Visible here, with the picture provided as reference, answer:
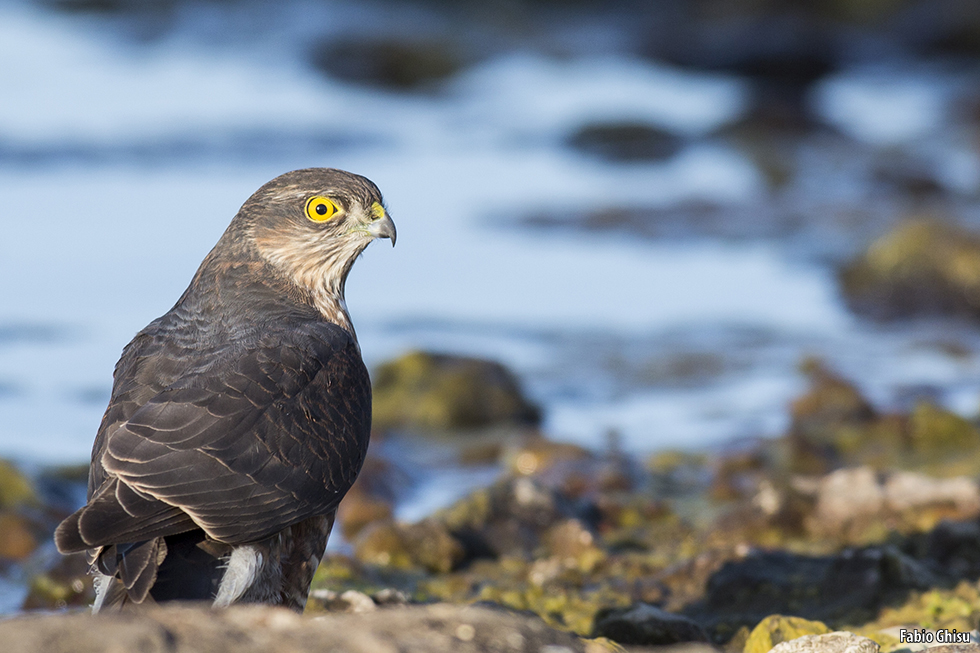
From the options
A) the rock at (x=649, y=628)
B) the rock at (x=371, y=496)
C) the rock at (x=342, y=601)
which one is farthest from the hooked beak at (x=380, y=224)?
the rock at (x=371, y=496)

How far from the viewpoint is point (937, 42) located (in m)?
24.7

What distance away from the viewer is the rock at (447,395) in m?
8.79

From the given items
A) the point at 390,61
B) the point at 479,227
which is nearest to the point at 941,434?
the point at 479,227

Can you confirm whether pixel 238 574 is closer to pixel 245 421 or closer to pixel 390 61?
pixel 245 421

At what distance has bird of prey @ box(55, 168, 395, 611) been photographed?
392 centimetres

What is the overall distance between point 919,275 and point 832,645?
8644 mm

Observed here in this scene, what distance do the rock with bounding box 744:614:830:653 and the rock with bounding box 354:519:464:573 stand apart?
2.09 meters

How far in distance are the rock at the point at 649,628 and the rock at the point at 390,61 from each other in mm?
18781

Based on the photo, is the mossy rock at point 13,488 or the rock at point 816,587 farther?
the mossy rock at point 13,488

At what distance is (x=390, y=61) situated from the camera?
23.8 meters

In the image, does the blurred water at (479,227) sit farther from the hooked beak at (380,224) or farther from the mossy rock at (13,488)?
the hooked beak at (380,224)

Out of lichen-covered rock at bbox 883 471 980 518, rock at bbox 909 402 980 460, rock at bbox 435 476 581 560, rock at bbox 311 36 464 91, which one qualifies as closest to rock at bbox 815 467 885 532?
lichen-covered rock at bbox 883 471 980 518

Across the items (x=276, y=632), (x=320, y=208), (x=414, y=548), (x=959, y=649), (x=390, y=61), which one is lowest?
(x=414, y=548)

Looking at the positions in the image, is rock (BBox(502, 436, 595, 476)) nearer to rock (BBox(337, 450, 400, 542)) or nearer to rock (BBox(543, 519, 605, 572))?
rock (BBox(337, 450, 400, 542))
